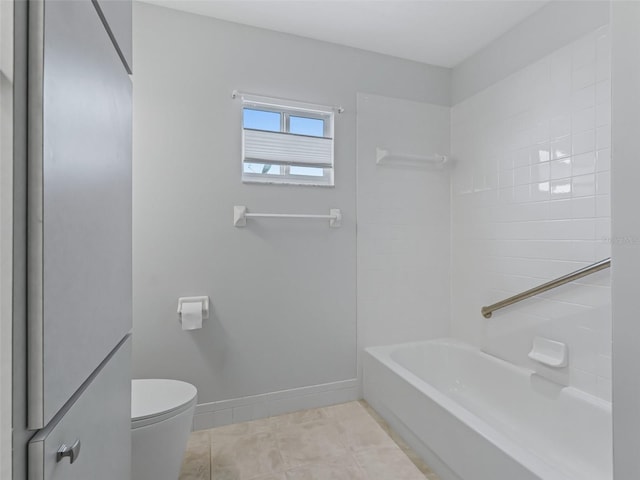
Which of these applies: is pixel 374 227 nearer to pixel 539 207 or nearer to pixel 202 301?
pixel 539 207

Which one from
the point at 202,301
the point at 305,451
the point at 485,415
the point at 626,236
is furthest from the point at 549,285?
the point at 202,301

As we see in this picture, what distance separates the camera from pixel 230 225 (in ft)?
7.06

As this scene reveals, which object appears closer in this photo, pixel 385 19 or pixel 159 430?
pixel 159 430

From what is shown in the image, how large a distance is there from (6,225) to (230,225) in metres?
1.75

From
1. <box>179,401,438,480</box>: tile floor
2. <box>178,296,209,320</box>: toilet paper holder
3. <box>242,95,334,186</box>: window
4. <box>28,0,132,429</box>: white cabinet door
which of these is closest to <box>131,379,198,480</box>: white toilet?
<box>179,401,438,480</box>: tile floor

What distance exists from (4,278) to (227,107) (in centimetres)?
197

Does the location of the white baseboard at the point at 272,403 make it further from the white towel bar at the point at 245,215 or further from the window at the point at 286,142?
the window at the point at 286,142

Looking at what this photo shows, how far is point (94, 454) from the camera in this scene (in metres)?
0.67

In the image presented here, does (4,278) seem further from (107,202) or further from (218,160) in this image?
(218,160)

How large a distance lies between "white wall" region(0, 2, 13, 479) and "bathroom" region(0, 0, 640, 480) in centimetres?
155

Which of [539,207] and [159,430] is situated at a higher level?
[539,207]

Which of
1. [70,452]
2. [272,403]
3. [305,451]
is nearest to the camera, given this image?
[70,452]

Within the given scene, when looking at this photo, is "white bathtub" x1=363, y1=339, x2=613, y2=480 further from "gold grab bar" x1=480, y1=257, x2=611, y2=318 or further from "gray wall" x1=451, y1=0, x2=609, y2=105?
"gray wall" x1=451, y1=0, x2=609, y2=105

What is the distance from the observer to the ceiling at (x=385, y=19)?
1.99m
